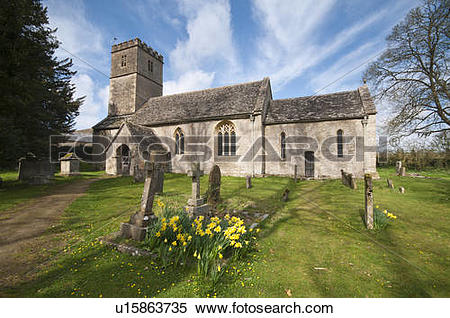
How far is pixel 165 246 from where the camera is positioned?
4270 mm

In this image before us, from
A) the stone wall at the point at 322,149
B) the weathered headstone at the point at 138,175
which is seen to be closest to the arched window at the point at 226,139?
the stone wall at the point at 322,149

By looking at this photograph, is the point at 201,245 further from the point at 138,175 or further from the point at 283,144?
the point at 283,144

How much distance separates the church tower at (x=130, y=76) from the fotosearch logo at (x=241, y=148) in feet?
29.1

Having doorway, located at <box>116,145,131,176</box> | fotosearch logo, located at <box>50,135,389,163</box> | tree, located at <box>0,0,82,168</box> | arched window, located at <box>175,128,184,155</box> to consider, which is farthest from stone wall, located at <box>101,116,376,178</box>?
tree, located at <box>0,0,82,168</box>

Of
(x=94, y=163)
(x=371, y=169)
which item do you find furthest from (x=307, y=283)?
(x=94, y=163)

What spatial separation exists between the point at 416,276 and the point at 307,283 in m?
2.11

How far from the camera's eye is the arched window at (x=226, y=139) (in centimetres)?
1900

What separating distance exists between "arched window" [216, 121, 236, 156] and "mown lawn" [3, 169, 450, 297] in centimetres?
1210

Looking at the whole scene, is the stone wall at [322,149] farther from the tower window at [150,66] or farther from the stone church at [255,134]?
the tower window at [150,66]

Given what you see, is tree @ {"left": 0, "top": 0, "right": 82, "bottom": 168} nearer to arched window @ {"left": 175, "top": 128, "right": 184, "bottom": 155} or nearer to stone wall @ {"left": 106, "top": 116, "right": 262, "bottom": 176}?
stone wall @ {"left": 106, "top": 116, "right": 262, "bottom": 176}

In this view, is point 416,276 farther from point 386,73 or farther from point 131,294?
point 386,73

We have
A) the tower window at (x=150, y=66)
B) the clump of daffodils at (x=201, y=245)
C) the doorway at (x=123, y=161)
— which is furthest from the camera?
the tower window at (x=150, y=66)

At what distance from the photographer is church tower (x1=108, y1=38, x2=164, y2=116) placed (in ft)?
84.9
